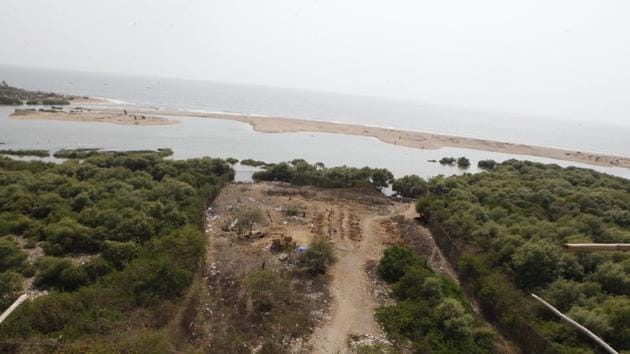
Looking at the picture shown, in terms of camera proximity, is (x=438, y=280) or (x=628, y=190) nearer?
(x=438, y=280)

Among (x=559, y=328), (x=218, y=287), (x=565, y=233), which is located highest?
(x=565, y=233)

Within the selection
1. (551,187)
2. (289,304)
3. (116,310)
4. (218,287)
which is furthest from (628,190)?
(116,310)

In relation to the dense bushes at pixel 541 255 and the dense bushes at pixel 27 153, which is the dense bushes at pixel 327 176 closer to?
the dense bushes at pixel 541 255

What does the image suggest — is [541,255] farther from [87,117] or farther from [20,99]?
[20,99]

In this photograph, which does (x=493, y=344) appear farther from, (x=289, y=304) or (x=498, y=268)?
(x=289, y=304)

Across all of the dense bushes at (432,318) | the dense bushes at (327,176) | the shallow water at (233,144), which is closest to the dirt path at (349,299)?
the dense bushes at (432,318)
